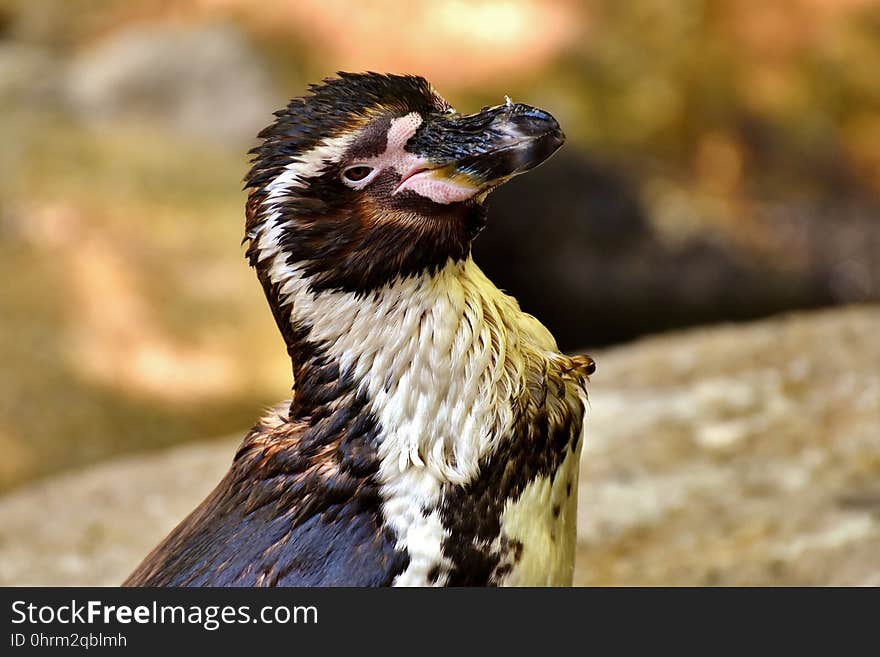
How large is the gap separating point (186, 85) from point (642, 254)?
2447mm

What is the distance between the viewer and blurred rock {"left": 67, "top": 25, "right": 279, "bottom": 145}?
5984 millimetres

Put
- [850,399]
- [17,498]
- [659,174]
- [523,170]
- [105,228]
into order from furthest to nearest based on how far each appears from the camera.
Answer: [659,174], [105,228], [17,498], [850,399], [523,170]

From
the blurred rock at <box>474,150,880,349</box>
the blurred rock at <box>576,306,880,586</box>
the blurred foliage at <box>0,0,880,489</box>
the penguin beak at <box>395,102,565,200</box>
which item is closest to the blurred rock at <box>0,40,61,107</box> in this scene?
the blurred foliage at <box>0,0,880,489</box>

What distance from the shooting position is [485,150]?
162 centimetres

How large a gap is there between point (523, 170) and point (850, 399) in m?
1.91

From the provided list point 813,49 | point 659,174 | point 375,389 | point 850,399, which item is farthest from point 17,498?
point 813,49

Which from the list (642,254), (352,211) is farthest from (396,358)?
(642,254)

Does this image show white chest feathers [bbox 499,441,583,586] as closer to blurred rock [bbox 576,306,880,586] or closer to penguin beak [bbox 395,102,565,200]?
penguin beak [bbox 395,102,565,200]

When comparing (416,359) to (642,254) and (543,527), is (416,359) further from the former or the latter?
(642,254)

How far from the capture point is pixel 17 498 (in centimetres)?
343

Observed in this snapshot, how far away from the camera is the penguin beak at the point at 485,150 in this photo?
63.9 inches

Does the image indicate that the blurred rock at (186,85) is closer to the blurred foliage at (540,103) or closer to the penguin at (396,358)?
the blurred foliage at (540,103)

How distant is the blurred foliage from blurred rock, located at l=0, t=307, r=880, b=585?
202 cm
